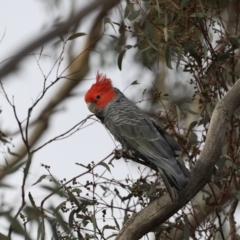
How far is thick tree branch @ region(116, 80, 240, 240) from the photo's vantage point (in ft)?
8.63

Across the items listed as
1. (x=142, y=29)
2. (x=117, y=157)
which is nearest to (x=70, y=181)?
(x=117, y=157)

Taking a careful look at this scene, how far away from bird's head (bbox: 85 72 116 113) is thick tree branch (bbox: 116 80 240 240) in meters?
0.88

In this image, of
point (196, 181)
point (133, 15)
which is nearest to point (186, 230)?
point (196, 181)

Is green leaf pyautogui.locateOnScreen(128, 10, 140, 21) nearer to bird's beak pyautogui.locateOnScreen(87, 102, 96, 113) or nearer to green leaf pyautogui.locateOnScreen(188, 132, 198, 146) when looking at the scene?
bird's beak pyautogui.locateOnScreen(87, 102, 96, 113)

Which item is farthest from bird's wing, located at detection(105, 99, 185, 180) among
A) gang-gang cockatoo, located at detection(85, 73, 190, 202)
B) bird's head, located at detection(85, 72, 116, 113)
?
bird's head, located at detection(85, 72, 116, 113)

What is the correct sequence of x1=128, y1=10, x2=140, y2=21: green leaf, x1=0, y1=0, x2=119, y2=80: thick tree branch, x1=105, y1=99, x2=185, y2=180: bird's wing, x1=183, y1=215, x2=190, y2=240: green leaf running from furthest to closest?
x1=128, y1=10, x2=140, y2=21: green leaf
x1=183, y1=215, x2=190, y2=240: green leaf
x1=105, y1=99, x2=185, y2=180: bird's wing
x1=0, y1=0, x2=119, y2=80: thick tree branch

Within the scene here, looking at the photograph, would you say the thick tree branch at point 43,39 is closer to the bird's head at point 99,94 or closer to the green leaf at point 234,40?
the green leaf at point 234,40

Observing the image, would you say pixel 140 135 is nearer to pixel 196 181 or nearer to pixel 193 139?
pixel 193 139

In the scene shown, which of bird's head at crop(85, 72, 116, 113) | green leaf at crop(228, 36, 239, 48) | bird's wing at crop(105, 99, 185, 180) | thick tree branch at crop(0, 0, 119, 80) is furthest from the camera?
bird's head at crop(85, 72, 116, 113)

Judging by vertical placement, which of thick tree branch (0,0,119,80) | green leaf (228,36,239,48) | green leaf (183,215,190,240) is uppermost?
green leaf (228,36,239,48)

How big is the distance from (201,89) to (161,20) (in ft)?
1.79

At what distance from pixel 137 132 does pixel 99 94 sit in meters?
0.52

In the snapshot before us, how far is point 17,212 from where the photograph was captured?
2125mm

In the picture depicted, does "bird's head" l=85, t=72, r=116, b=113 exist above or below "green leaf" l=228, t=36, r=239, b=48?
above
